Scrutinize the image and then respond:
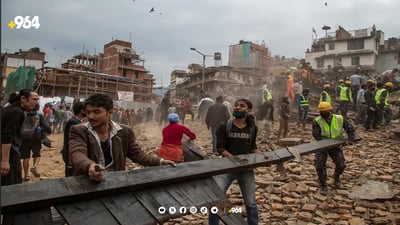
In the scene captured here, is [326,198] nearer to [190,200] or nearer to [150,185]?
[190,200]

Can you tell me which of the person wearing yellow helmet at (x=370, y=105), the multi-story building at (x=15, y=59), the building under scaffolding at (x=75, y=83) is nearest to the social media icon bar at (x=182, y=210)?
A: the multi-story building at (x=15, y=59)

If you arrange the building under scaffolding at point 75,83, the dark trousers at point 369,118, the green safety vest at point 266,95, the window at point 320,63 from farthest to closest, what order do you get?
the window at point 320,63
the building under scaffolding at point 75,83
the green safety vest at point 266,95
the dark trousers at point 369,118

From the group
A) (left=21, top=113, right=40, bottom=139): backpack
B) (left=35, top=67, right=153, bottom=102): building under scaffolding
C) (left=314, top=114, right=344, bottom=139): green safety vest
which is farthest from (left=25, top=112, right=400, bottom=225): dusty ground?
(left=35, top=67, right=153, bottom=102): building under scaffolding

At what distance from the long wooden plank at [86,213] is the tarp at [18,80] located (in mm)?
6269

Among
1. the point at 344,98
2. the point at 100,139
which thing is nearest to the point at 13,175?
the point at 100,139

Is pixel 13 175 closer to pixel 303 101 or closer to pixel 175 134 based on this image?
pixel 175 134

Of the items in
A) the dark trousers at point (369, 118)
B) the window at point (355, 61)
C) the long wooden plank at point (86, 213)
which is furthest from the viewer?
the window at point (355, 61)

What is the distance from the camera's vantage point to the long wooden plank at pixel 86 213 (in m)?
1.55

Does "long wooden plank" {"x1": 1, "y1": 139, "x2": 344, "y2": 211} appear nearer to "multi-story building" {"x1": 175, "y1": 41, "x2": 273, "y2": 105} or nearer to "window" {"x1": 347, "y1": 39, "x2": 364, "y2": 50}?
"multi-story building" {"x1": 175, "y1": 41, "x2": 273, "y2": 105}

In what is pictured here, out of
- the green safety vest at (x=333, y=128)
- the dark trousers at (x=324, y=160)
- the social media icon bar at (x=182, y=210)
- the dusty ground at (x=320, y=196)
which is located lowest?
the dusty ground at (x=320, y=196)

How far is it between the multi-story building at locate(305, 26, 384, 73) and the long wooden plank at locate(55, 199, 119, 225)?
127 ft

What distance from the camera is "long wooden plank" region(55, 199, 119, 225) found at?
1548 millimetres

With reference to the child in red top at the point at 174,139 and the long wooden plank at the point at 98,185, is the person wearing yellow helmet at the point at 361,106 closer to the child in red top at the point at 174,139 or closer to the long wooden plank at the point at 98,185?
the child in red top at the point at 174,139

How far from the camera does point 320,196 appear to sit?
5129 mm
